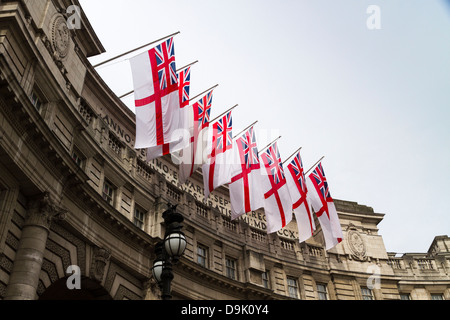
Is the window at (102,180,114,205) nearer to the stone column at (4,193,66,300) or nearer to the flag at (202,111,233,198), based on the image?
the flag at (202,111,233,198)

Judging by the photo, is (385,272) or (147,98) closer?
(147,98)

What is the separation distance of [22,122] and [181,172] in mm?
9067

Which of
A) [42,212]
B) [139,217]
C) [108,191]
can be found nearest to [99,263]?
[42,212]

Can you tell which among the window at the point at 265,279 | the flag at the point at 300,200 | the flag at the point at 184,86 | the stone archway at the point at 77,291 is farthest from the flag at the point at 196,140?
the window at the point at 265,279

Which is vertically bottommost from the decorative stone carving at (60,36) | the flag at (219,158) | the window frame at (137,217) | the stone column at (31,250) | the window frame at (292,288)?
the stone column at (31,250)

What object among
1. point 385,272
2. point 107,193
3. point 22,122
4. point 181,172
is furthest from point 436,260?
point 22,122

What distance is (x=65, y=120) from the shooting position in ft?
69.5

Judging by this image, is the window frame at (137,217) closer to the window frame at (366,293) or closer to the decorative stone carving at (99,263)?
the decorative stone carving at (99,263)

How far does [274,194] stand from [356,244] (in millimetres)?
15375

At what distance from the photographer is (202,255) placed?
29.5 meters

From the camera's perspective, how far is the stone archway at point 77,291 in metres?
20.0

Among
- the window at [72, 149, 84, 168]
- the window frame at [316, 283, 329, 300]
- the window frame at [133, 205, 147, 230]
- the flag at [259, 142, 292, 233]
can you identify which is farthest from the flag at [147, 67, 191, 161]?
the window frame at [316, 283, 329, 300]

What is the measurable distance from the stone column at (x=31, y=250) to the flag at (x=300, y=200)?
1596 centimetres
